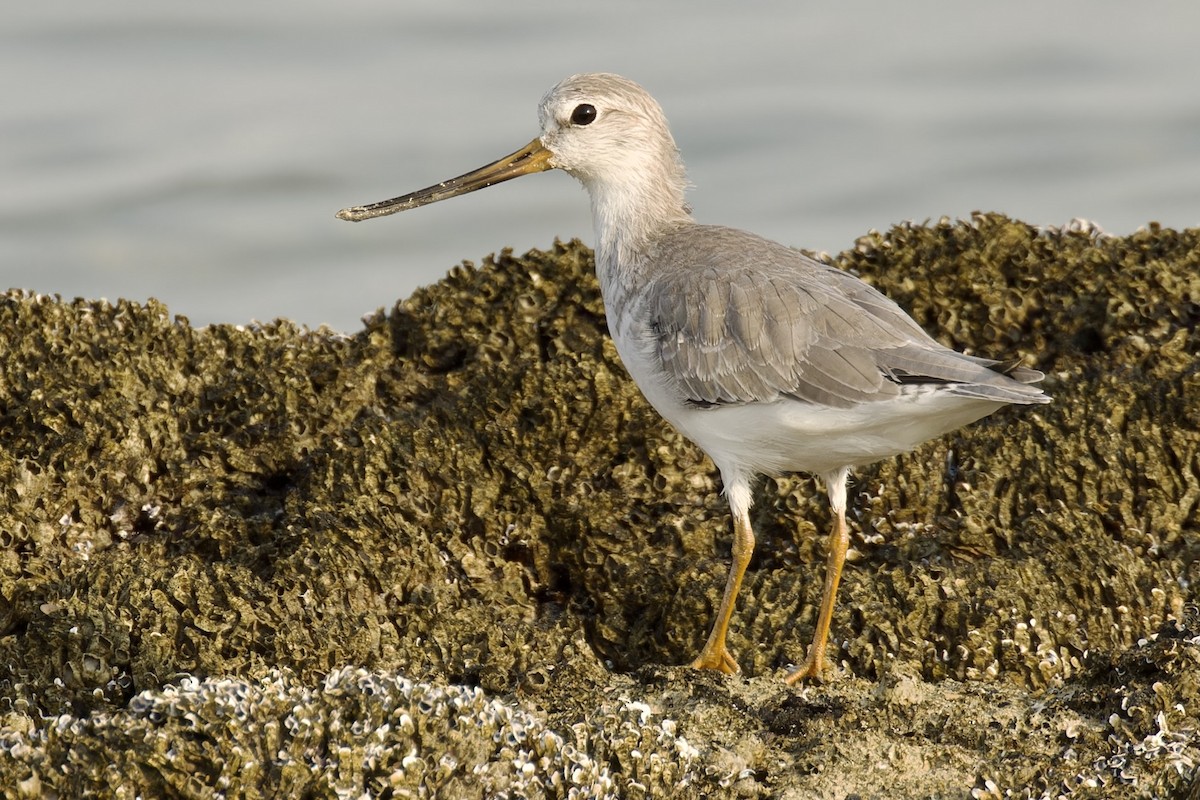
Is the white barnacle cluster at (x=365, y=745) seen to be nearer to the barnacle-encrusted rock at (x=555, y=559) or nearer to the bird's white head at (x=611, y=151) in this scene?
the barnacle-encrusted rock at (x=555, y=559)

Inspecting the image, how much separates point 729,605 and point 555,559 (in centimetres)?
96

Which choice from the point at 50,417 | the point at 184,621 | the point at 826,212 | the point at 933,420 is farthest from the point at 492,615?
the point at 826,212

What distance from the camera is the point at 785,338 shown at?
607 centimetres

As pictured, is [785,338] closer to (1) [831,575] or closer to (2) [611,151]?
Result: (1) [831,575]

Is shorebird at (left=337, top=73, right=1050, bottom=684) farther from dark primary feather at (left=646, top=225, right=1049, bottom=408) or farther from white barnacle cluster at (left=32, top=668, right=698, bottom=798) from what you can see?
white barnacle cluster at (left=32, top=668, right=698, bottom=798)

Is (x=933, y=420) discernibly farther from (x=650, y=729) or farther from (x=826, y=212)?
(x=826, y=212)

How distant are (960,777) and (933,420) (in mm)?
1636

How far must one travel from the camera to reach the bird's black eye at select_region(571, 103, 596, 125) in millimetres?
7051

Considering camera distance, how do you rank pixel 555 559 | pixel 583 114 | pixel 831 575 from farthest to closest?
pixel 583 114 → pixel 555 559 → pixel 831 575

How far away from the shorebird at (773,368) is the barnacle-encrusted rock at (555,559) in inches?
20.8

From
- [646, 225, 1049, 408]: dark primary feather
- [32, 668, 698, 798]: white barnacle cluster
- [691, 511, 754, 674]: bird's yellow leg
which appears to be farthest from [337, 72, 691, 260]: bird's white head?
[32, 668, 698, 798]: white barnacle cluster

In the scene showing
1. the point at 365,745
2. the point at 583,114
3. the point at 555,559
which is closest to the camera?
the point at 365,745

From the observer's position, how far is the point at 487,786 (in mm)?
4520

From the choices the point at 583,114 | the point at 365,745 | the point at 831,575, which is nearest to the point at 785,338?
the point at 831,575
